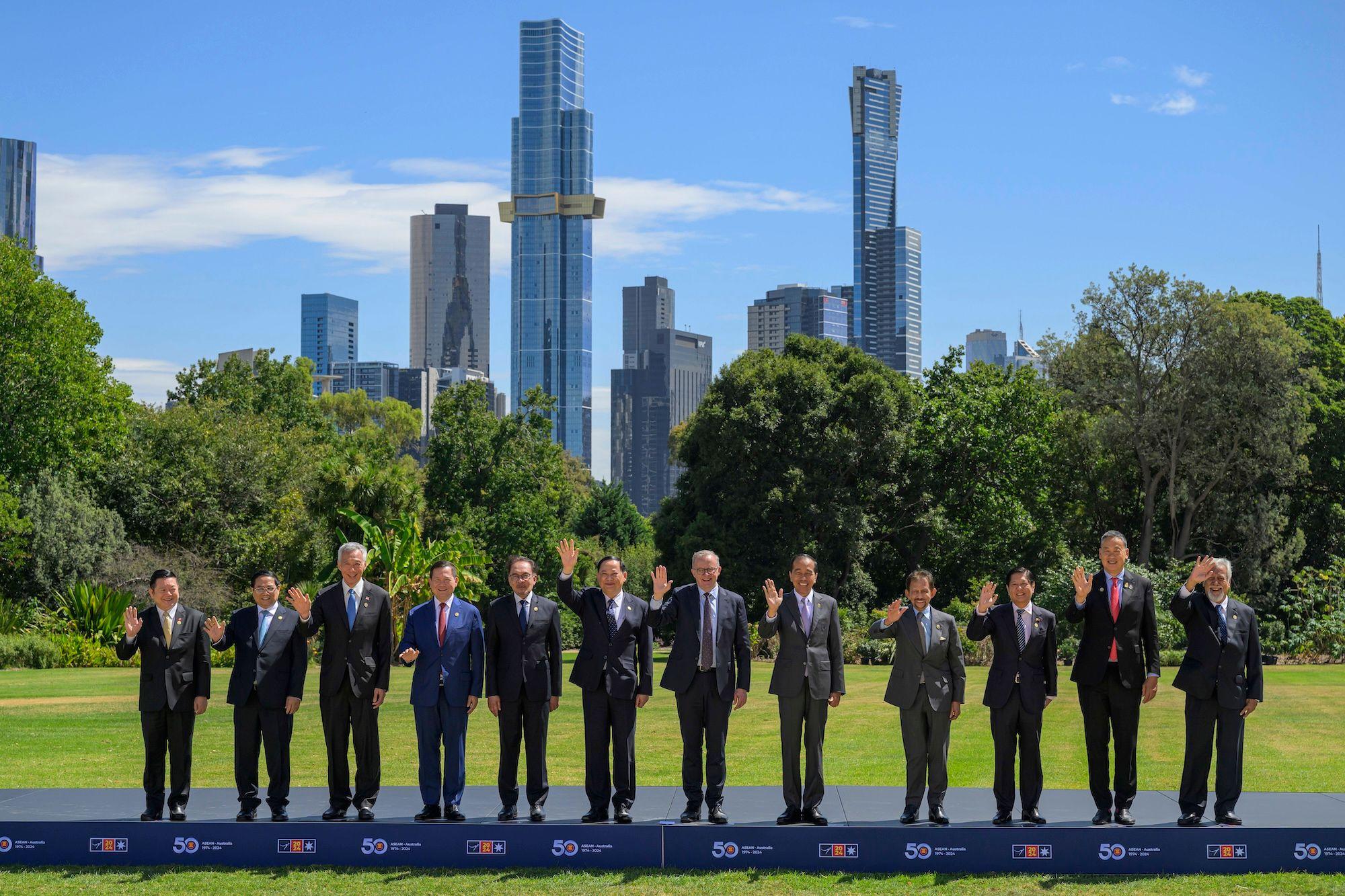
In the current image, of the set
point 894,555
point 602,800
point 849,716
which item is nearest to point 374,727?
point 602,800

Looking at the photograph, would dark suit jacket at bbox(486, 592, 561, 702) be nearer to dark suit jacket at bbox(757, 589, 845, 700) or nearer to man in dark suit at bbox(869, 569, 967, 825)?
dark suit jacket at bbox(757, 589, 845, 700)

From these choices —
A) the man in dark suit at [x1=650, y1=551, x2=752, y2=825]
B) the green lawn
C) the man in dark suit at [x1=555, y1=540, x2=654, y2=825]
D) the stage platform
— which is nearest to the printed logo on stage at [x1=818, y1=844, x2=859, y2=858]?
the stage platform

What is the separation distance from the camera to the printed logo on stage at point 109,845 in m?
8.91

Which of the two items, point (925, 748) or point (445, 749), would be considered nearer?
point (925, 748)

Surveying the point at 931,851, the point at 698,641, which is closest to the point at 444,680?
the point at 698,641

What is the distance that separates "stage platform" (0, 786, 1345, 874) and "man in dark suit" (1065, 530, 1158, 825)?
1.28 feet

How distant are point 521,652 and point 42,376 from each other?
3045cm

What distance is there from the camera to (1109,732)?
366 inches

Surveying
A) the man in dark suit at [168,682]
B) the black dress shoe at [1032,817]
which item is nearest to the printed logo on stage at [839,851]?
the black dress shoe at [1032,817]

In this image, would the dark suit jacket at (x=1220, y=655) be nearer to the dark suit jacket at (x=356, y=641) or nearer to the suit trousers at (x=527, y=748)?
the suit trousers at (x=527, y=748)

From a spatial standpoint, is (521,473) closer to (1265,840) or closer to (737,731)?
(737,731)

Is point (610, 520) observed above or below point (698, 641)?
above

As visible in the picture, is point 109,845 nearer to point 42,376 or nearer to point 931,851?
point 931,851

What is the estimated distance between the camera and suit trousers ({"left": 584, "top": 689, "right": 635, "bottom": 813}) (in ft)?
30.1
